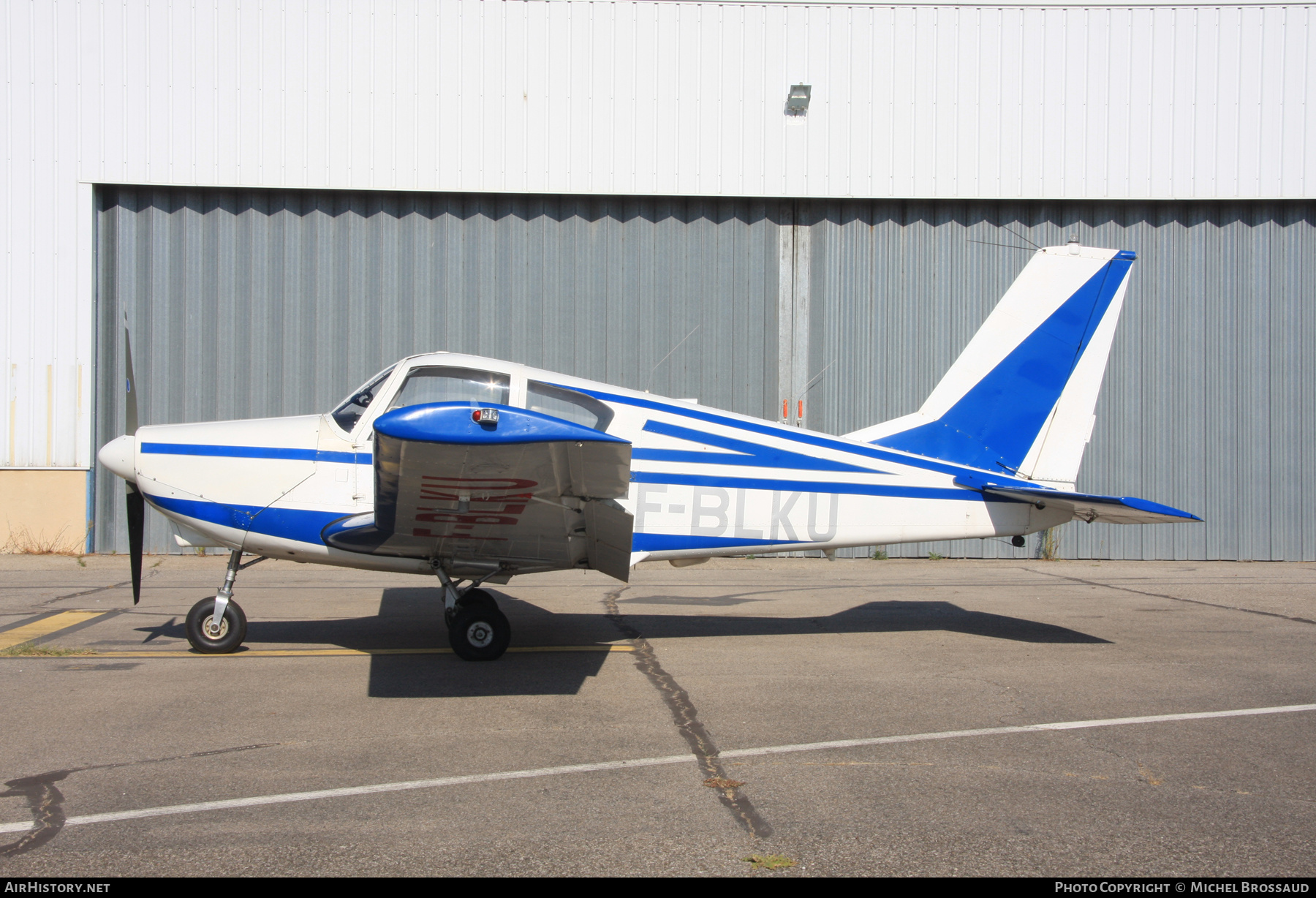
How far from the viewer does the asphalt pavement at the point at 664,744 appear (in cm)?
307

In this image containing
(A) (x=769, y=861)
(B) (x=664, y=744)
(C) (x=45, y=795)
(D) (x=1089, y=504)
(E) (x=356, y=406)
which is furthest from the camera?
(D) (x=1089, y=504)

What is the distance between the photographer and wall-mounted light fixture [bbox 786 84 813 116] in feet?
43.0

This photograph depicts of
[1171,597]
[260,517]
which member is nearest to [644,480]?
[260,517]

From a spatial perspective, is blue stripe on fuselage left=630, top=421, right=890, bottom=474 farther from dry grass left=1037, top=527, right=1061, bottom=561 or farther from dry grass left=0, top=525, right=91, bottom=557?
dry grass left=0, top=525, right=91, bottom=557

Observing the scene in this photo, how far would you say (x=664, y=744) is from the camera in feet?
14.0

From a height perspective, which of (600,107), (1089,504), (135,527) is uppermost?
(600,107)

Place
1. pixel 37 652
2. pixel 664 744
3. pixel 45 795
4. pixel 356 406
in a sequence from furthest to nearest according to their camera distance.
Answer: pixel 356 406
pixel 37 652
pixel 664 744
pixel 45 795

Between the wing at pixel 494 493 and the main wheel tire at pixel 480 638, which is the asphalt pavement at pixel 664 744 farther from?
the wing at pixel 494 493

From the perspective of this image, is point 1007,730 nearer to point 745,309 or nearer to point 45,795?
point 45,795

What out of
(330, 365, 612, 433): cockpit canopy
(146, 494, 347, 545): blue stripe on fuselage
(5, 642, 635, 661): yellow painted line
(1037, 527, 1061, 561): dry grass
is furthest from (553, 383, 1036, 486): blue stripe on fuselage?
(1037, 527, 1061, 561): dry grass

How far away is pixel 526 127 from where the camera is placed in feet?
43.0

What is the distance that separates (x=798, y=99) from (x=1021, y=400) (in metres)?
7.70

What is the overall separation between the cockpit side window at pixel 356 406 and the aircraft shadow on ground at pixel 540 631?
5.45ft

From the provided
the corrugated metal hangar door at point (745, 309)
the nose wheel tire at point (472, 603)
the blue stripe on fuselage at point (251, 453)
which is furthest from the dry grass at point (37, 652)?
the corrugated metal hangar door at point (745, 309)
